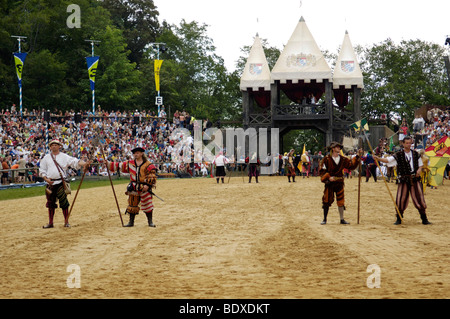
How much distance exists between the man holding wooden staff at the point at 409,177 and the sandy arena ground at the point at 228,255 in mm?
437

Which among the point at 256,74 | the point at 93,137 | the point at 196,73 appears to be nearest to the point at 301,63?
the point at 256,74

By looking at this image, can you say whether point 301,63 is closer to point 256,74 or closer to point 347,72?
point 347,72

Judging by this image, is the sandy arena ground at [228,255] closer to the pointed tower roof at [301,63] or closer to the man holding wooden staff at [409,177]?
the man holding wooden staff at [409,177]

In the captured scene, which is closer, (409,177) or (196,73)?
(409,177)

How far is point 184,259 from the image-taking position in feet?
32.2

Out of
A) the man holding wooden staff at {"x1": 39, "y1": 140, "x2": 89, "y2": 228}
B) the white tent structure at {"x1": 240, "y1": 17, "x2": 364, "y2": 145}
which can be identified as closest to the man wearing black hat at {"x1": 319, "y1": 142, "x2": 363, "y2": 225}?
the man holding wooden staff at {"x1": 39, "y1": 140, "x2": 89, "y2": 228}

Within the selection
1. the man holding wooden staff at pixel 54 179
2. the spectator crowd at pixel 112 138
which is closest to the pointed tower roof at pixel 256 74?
the spectator crowd at pixel 112 138

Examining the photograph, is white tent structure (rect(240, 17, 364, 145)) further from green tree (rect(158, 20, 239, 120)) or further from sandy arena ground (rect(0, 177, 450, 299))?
sandy arena ground (rect(0, 177, 450, 299))

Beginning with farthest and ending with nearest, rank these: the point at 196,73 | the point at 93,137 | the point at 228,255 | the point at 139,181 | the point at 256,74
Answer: the point at 196,73 < the point at 256,74 < the point at 93,137 < the point at 139,181 < the point at 228,255

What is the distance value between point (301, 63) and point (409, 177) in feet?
114

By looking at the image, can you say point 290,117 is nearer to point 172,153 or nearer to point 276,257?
point 172,153

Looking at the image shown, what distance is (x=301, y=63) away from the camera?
48.1 m
